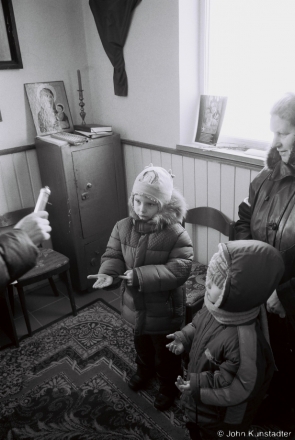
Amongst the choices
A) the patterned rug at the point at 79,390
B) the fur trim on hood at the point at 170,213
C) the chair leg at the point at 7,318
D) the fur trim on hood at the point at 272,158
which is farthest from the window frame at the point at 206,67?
the chair leg at the point at 7,318

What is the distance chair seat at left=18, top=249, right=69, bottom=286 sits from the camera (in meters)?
2.60

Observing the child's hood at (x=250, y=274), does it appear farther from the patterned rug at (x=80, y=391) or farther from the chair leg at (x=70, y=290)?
the chair leg at (x=70, y=290)

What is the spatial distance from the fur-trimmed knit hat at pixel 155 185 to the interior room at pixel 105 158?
0.74 ft

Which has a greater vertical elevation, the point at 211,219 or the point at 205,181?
the point at 205,181

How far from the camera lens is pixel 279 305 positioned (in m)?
1.58

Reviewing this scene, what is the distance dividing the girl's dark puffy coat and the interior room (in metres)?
0.31

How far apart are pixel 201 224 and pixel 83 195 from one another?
0.95 m

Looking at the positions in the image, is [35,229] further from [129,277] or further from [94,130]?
[94,130]

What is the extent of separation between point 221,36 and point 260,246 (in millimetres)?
1788

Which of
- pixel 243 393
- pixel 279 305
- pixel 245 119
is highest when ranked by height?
pixel 245 119

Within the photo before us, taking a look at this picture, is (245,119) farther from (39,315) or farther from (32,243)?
(39,315)

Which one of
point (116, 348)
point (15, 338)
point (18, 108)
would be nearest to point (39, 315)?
→ point (15, 338)

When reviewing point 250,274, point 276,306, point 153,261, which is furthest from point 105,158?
point 250,274

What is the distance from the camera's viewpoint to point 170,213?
74.2 inches
